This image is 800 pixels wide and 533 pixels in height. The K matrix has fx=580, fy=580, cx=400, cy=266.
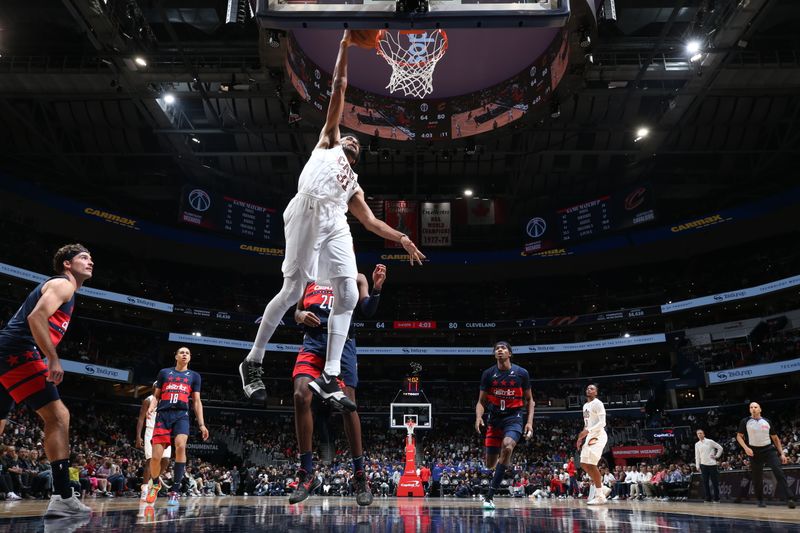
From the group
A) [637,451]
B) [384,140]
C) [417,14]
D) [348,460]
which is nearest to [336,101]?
[417,14]

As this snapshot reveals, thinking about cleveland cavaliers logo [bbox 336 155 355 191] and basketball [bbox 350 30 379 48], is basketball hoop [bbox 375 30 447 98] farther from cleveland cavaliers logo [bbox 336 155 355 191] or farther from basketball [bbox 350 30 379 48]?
cleveland cavaliers logo [bbox 336 155 355 191]

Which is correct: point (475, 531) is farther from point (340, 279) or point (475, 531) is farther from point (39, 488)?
point (39, 488)

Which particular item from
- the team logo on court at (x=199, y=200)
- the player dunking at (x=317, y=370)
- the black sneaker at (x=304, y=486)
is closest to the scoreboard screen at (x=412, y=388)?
the team logo on court at (x=199, y=200)

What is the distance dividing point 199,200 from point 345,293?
74.0 feet

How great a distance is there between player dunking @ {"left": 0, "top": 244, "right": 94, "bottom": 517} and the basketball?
2807mm

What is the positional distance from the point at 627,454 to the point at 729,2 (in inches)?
844

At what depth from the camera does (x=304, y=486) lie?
486 cm

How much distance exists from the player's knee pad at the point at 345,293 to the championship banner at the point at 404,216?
19.7 m

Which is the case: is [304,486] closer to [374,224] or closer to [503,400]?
[374,224]

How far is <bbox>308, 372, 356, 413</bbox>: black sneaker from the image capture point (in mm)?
4422

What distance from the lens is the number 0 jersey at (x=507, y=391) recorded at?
7.99m

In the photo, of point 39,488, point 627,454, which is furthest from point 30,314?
point 627,454

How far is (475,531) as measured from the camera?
3.65 metres

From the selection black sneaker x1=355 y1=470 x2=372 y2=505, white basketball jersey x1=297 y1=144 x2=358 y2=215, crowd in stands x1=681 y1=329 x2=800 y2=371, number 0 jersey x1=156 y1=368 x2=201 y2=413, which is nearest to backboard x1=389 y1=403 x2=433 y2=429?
number 0 jersey x1=156 y1=368 x2=201 y2=413
